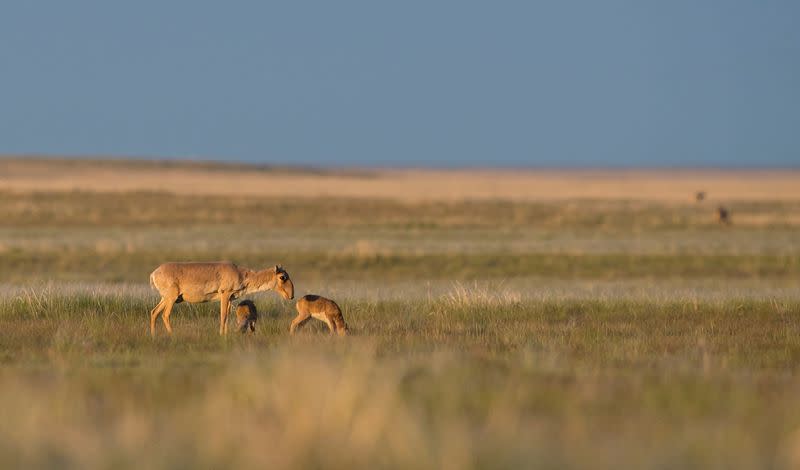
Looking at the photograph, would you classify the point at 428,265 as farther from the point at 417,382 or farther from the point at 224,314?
the point at 417,382

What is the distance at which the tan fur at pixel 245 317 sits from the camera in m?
14.6

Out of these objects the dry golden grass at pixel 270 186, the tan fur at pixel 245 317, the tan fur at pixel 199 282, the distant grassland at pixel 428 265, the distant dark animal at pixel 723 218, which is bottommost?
the dry golden grass at pixel 270 186

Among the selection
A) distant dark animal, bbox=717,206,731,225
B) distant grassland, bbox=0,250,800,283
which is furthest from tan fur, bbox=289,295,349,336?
distant dark animal, bbox=717,206,731,225

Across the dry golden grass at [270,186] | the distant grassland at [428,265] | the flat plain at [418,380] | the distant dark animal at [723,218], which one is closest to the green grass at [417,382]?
the flat plain at [418,380]

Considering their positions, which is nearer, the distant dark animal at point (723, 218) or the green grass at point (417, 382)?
Result: the green grass at point (417, 382)

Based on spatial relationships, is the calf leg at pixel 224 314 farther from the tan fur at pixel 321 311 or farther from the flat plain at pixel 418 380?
the tan fur at pixel 321 311

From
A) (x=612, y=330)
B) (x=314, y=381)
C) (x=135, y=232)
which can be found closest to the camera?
(x=314, y=381)

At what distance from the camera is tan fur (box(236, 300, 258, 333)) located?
14609 millimetres

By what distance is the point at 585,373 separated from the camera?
35.7ft

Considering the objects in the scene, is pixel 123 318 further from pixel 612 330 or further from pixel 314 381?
pixel 314 381

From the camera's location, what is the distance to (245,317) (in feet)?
48.1

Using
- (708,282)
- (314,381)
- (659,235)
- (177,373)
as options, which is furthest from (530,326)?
(659,235)

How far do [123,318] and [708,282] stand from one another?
15.8 m

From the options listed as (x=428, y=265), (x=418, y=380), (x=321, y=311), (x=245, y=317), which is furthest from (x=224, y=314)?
(x=428, y=265)
